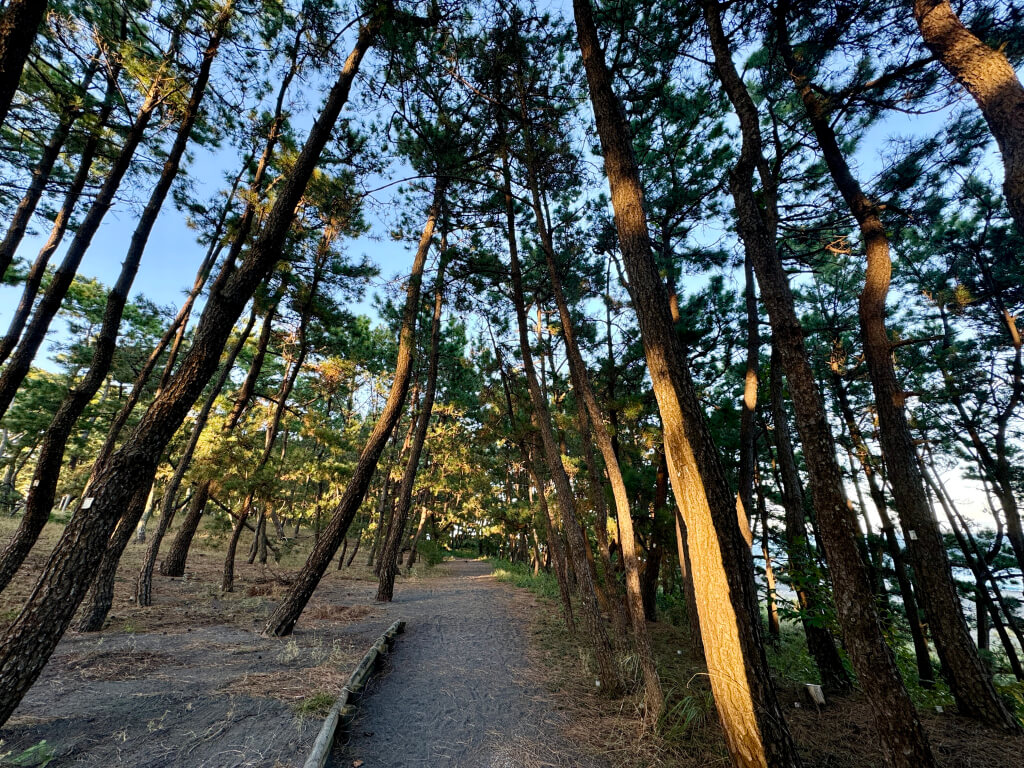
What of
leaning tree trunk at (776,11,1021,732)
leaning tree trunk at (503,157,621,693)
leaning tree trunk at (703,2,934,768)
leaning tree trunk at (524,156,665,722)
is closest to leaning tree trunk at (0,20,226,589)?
leaning tree trunk at (503,157,621,693)

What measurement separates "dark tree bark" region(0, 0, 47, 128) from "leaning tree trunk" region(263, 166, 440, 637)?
460 cm

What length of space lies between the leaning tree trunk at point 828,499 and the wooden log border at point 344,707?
4066mm

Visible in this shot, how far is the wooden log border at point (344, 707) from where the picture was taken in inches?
108

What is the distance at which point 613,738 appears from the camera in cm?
378

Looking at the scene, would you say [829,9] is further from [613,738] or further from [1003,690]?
[613,738]

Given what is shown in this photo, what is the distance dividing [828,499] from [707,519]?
119cm

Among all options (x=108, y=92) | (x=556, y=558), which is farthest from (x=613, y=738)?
(x=108, y=92)

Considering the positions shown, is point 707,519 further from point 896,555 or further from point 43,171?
point 43,171

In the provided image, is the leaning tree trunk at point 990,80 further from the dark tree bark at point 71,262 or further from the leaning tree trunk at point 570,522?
the dark tree bark at point 71,262

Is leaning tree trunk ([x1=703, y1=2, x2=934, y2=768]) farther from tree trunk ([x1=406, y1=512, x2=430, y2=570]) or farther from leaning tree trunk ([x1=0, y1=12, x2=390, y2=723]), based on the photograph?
tree trunk ([x1=406, y1=512, x2=430, y2=570])

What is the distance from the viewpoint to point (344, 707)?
362cm

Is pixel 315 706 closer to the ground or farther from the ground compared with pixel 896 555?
closer to the ground

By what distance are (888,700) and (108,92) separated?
37.8ft

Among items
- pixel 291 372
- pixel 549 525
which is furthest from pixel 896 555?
pixel 291 372
